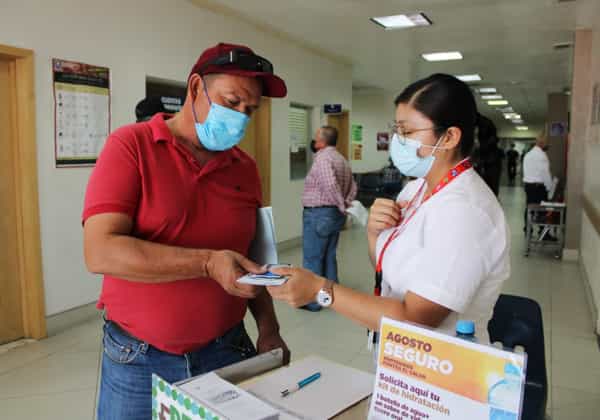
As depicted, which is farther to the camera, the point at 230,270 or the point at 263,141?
the point at 263,141

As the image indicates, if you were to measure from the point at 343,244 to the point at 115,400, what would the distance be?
6748 millimetres

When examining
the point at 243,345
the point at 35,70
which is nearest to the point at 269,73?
the point at 243,345

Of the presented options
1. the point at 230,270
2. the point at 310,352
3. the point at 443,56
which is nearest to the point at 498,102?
the point at 443,56

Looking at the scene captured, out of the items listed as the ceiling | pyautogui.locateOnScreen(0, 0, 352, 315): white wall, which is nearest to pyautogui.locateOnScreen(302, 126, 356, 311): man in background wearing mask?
pyautogui.locateOnScreen(0, 0, 352, 315): white wall

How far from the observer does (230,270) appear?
4.09ft

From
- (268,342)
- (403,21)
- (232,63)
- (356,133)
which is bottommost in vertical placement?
(268,342)

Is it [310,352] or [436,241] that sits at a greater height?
[436,241]

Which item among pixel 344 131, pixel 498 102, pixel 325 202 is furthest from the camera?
pixel 498 102

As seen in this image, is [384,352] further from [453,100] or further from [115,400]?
[115,400]

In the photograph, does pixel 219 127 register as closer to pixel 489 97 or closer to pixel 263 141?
pixel 263 141

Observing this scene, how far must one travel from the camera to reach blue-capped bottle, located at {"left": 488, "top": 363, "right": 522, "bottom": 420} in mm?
766

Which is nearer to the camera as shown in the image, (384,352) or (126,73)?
(384,352)

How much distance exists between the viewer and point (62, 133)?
4.03 m

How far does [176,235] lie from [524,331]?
1156 millimetres
